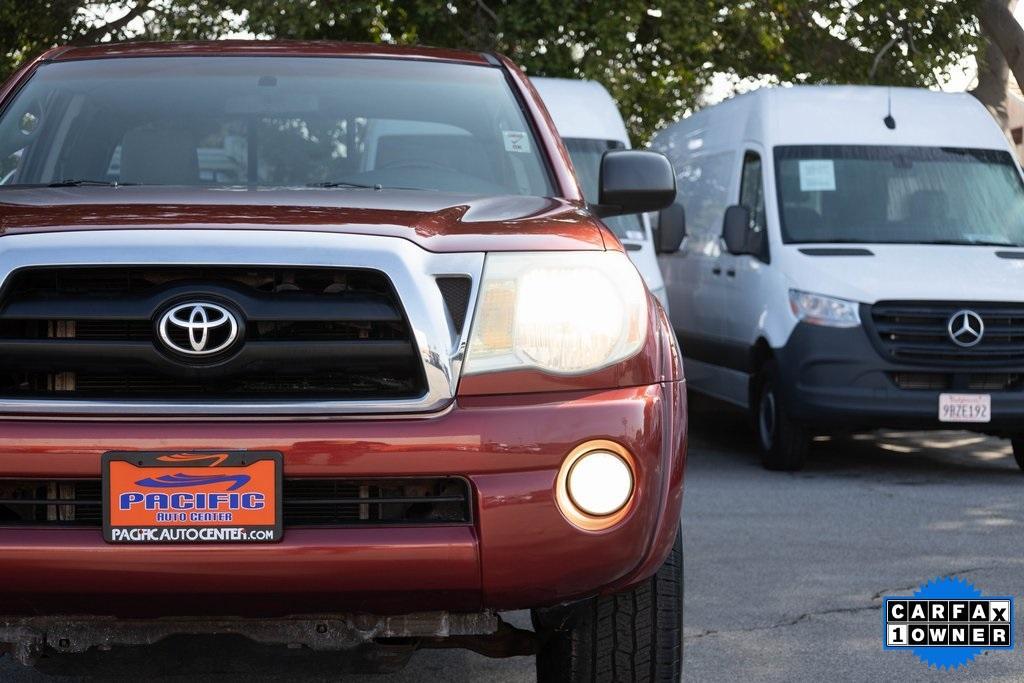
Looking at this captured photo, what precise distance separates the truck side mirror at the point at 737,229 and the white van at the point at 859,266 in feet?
0.04

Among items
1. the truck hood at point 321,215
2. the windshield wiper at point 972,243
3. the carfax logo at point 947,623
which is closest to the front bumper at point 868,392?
the windshield wiper at point 972,243

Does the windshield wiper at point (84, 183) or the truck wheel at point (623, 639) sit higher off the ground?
the windshield wiper at point (84, 183)

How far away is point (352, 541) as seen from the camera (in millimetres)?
3000

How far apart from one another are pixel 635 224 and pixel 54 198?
6.95 m

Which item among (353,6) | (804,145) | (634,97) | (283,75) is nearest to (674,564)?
(283,75)

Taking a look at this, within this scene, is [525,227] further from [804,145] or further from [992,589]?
[804,145]

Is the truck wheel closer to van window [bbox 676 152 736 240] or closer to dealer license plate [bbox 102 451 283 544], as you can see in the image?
dealer license plate [bbox 102 451 283 544]

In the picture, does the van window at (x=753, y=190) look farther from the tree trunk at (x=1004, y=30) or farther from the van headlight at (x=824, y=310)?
the tree trunk at (x=1004, y=30)

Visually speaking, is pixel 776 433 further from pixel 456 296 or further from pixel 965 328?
pixel 456 296

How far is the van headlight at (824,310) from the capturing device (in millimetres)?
8727

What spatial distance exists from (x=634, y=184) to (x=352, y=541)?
1.75 m

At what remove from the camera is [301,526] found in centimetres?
303

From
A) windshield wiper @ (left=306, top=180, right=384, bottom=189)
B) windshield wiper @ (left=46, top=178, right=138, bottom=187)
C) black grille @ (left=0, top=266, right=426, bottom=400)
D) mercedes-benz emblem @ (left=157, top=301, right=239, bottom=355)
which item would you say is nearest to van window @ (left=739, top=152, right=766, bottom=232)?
windshield wiper @ (left=306, top=180, right=384, bottom=189)

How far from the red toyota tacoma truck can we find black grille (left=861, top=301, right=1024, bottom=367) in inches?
218
